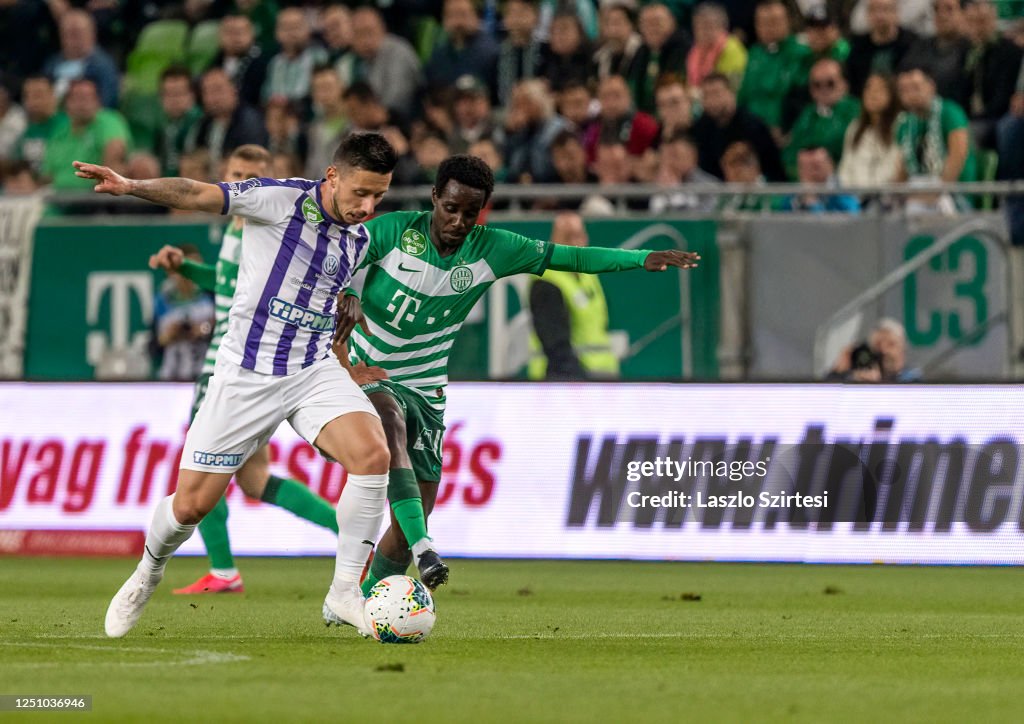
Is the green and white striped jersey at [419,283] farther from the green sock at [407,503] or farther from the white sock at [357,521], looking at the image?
the white sock at [357,521]

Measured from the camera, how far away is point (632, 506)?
43.8ft

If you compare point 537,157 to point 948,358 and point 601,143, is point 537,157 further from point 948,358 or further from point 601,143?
point 948,358

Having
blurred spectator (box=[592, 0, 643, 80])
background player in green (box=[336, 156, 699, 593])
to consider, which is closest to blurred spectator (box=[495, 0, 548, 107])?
blurred spectator (box=[592, 0, 643, 80])

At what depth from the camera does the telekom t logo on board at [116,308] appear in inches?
664

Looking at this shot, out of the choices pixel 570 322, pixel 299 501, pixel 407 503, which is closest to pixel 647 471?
pixel 570 322

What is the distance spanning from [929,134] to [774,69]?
6.27 ft

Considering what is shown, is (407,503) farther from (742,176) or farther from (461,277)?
(742,176)

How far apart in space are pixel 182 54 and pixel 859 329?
8.83m

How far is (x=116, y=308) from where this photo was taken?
669 inches

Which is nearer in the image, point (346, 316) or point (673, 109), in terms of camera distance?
point (346, 316)

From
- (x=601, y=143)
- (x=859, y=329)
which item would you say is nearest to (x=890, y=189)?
(x=859, y=329)

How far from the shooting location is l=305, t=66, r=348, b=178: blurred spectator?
57.8 ft

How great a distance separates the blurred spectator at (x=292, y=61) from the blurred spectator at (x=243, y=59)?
93 millimetres

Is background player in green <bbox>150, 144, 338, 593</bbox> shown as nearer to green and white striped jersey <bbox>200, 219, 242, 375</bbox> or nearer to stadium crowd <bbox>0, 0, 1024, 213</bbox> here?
green and white striped jersey <bbox>200, 219, 242, 375</bbox>
